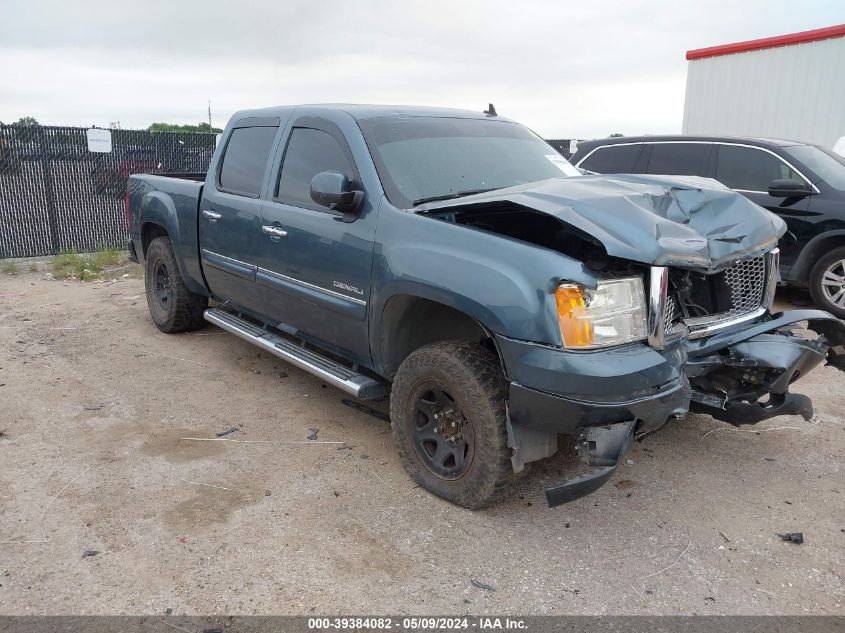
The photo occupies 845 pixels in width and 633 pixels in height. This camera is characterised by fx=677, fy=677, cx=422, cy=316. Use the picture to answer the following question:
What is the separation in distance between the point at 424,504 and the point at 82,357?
3.81 meters

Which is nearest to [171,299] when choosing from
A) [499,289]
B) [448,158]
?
[448,158]

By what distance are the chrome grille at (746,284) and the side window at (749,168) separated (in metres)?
3.98

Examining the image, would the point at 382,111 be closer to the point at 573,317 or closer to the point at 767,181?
the point at 573,317

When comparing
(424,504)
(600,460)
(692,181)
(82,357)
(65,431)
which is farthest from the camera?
Answer: (82,357)

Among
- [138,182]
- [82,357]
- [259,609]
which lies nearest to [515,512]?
[259,609]

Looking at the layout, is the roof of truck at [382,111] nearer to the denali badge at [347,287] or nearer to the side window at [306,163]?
the side window at [306,163]

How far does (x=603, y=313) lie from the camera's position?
2.86m

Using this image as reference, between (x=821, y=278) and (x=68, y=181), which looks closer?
(x=821, y=278)

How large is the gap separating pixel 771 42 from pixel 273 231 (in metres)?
10.3

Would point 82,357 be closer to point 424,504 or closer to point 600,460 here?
point 424,504

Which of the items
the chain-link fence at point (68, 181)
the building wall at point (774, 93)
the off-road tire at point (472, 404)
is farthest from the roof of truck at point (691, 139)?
the chain-link fence at point (68, 181)

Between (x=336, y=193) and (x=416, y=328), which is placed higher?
(x=336, y=193)

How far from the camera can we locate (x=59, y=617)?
2.61m

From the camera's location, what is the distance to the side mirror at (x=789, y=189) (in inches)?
268
